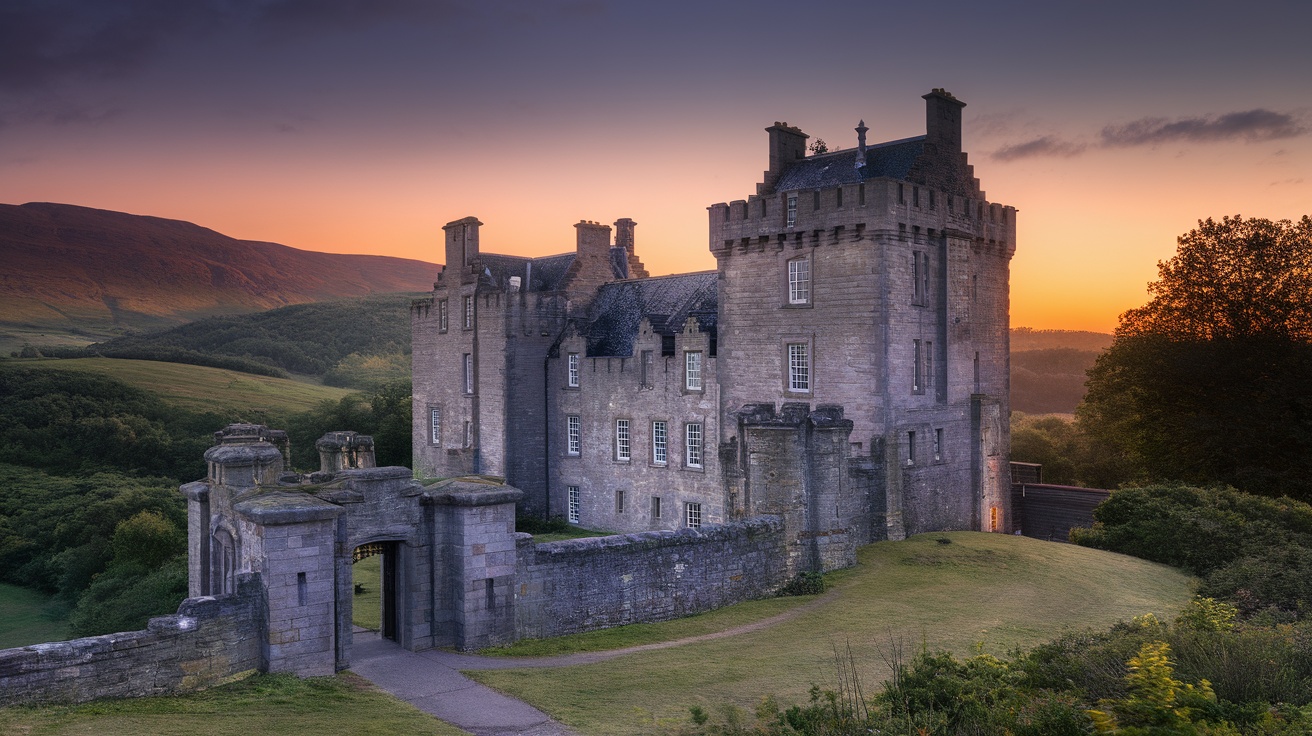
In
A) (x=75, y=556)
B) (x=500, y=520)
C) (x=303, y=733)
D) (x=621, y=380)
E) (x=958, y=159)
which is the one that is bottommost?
(x=75, y=556)

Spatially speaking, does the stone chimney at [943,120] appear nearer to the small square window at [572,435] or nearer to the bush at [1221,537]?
the bush at [1221,537]

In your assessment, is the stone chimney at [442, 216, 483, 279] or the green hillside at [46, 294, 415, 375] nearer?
the stone chimney at [442, 216, 483, 279]

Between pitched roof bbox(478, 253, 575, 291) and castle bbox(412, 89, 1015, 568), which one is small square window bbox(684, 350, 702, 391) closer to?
castle bbox(412, 89, 1015, 568)

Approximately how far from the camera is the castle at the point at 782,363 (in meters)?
28.4

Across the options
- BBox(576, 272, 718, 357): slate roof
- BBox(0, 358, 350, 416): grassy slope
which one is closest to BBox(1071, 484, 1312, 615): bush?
BBox(576, 272, 718, 357): slate roof

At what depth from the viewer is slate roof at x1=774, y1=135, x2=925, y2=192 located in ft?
109

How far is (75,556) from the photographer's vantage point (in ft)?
161

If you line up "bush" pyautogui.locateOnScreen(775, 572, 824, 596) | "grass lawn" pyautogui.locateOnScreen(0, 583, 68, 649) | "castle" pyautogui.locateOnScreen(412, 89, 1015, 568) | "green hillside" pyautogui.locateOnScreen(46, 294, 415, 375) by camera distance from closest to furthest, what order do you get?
1. "bush" pyautogui.locateOnScreen(775, 572, 824, 596)
2. "castle" pyautogui.locateOnScreen(412, 89, 1015, 568)
3. "grass lawn" pyautogui.locateOnScreen(0, 583, 68, 649)
4. "green hillside" pyautogui.locateOnScreen(46, 294, 415, 375)

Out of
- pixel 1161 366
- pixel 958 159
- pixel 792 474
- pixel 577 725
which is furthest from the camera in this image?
pixel 1161 366

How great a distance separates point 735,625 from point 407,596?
7045 mm

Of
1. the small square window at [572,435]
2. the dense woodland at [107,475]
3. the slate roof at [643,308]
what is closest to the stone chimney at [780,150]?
the slate roof at [643,308]

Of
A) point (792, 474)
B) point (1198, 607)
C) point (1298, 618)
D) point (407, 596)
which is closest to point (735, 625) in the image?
point (792, 474)

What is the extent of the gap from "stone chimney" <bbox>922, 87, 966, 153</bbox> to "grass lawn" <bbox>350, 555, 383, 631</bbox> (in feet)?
77.6

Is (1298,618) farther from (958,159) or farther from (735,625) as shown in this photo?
(958,159)
